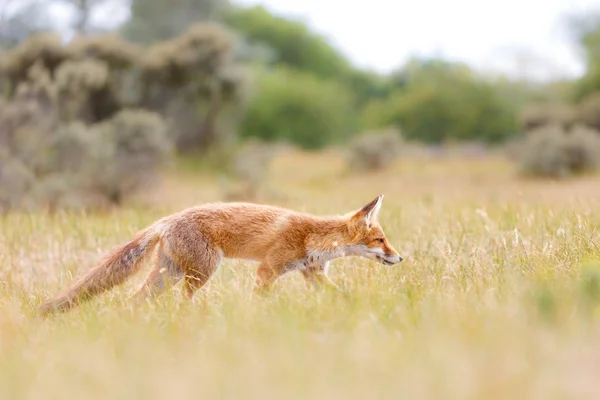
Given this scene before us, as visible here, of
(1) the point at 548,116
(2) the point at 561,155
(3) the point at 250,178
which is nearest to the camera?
(3) the point at 250,178

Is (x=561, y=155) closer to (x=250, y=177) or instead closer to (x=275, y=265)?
(x=250, y=177)

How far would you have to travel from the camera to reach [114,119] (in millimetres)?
25281

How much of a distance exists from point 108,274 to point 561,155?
23.6 m

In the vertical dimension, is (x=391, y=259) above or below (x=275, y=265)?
above

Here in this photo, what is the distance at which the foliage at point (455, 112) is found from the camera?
4791 centimetres

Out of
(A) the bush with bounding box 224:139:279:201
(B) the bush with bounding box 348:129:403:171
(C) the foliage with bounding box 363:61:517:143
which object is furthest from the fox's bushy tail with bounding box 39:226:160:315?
(C) the foliage with bounding box 363:61:517:143

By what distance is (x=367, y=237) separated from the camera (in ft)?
22.1

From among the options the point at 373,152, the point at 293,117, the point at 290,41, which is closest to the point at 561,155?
the point at 373,152

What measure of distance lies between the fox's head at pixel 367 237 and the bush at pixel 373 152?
2281 centimetres

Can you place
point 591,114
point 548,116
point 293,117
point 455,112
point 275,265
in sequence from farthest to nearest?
point 293,117 → point 455,112 → point 548,116 → point 591,114 → point 275,265

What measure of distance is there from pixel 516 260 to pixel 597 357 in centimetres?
271

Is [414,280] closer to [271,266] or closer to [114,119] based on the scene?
[271,266]

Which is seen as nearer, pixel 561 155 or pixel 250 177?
pixel 250 177

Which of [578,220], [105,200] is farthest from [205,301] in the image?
[105,200]
